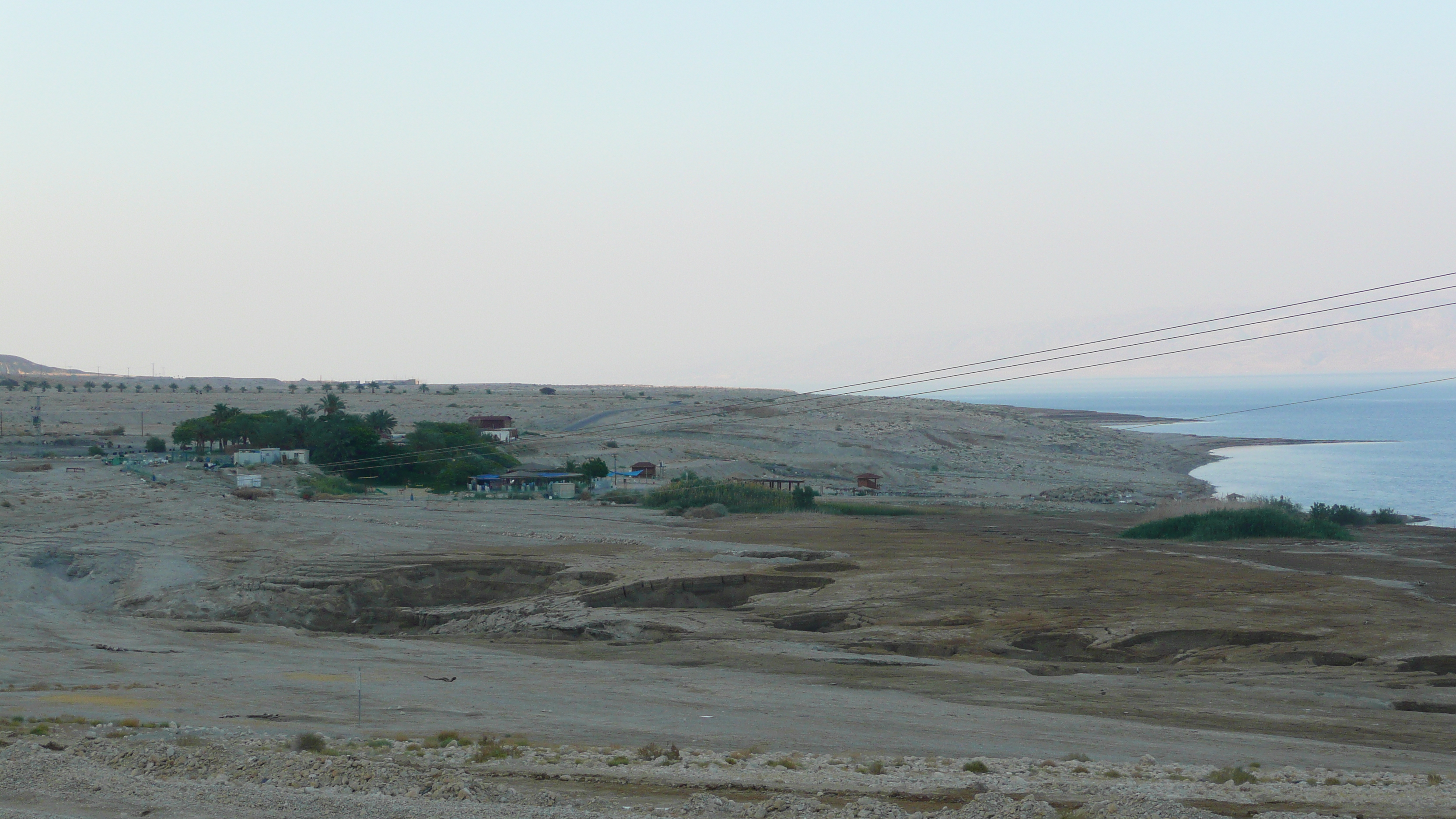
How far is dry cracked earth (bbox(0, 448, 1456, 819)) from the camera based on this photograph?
1077 centimetres

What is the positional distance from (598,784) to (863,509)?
41.3m

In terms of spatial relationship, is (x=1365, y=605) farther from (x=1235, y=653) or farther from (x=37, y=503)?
(x=37, y=503)

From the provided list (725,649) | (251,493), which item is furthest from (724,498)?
(725,649)

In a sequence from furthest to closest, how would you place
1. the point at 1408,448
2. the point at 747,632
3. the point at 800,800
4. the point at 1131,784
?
the point at 1408,448 < the point at 747,632 < the point at 1131,784 < the point at 800,800

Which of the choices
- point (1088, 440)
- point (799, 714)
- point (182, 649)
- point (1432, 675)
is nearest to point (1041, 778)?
point (799, 714)

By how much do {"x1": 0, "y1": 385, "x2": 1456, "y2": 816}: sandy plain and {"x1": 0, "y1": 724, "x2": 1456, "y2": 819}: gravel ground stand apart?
0.07 m

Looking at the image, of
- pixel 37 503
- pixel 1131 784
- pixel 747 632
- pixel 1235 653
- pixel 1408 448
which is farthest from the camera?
pixel 1408 448

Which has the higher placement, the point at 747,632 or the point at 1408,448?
the point at 1408,448

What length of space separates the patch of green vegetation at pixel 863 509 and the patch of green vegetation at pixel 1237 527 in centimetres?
1132

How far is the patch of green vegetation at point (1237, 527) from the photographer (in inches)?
1630

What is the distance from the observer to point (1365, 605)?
25.3m

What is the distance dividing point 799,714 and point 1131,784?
5438 mm

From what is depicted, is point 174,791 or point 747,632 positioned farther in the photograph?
point 747,632

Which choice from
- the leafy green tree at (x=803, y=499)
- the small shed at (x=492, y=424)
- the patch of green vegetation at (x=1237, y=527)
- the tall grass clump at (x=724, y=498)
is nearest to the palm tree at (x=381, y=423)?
the small shed at (x=492, y=424)
